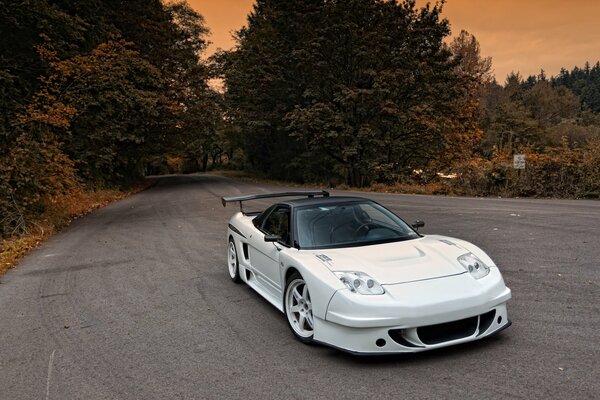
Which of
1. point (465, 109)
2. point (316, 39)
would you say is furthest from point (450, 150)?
point (316, 39)

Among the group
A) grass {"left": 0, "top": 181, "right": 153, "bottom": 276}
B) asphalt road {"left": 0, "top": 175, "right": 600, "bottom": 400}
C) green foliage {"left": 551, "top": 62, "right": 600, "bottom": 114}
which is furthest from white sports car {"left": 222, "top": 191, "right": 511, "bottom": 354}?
green foliage {"left": 551, "top": 62, "right": 600, "bottom": 114}

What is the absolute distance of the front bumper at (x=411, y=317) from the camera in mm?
3537

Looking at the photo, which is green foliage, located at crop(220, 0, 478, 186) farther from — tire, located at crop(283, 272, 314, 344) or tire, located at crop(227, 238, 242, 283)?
tire, located at crop(283, 272, 314, 344)

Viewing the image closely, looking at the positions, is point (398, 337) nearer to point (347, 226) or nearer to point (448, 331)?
point (448, 331)

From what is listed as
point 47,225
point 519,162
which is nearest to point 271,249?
point 47,225

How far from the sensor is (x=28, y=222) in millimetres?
11336

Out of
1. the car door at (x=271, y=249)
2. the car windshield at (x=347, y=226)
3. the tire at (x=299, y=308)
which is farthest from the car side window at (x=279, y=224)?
the tire at (x=299, y=308)

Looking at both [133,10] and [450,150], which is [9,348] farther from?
[450,150]

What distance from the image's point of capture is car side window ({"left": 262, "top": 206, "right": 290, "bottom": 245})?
504 centimetres

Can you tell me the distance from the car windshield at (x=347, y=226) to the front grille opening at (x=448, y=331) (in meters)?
1.28

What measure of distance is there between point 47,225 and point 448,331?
37.3ft

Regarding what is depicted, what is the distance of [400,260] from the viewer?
4.22 m

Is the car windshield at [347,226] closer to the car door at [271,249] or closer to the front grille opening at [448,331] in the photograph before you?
the car door at [271,249]

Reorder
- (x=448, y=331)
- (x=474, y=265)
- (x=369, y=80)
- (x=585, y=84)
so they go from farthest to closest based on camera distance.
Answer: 1. (x=585, y=84)
2. (x=369, y=80)
3. (x=474, y=265)
4. (x=448, y=331)
